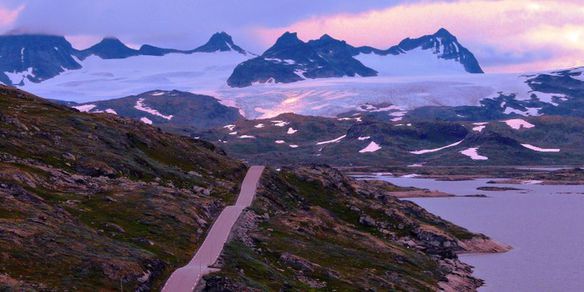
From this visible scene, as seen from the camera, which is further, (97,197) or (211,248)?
(97,197)

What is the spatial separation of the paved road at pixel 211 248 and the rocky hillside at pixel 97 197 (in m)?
1.01

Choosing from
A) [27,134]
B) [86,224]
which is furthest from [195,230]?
[27,134]

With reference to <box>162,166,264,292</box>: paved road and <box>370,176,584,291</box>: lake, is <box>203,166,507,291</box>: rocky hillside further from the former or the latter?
<box>370,176,584,291</box>: lake

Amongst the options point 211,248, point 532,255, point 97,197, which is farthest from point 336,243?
point 532,255

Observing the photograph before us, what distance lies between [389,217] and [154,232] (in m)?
56.5

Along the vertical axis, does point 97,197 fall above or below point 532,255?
above

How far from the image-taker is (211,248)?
79875 mm

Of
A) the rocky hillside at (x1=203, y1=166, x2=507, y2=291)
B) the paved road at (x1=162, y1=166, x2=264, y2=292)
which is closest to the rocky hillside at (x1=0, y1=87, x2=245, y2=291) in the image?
the paved road at (x1=162, y1=166, x2=264, y2=292)

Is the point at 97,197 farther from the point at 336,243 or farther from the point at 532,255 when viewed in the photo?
the point at 532,255

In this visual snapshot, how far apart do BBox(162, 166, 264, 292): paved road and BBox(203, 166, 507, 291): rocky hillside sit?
1.24m

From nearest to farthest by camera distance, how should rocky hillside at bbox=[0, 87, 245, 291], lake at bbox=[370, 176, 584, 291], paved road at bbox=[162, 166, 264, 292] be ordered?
1. rocky hillside at bbox=[0, 87, 245, 291]
2. paved road at bbox=[162, 166, 264, 292]
3. lake at bbox=[370, 176, 584, 291]

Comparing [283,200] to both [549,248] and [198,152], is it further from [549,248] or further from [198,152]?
[549,248]

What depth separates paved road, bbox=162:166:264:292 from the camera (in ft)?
213

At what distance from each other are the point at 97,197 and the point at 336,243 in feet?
102
